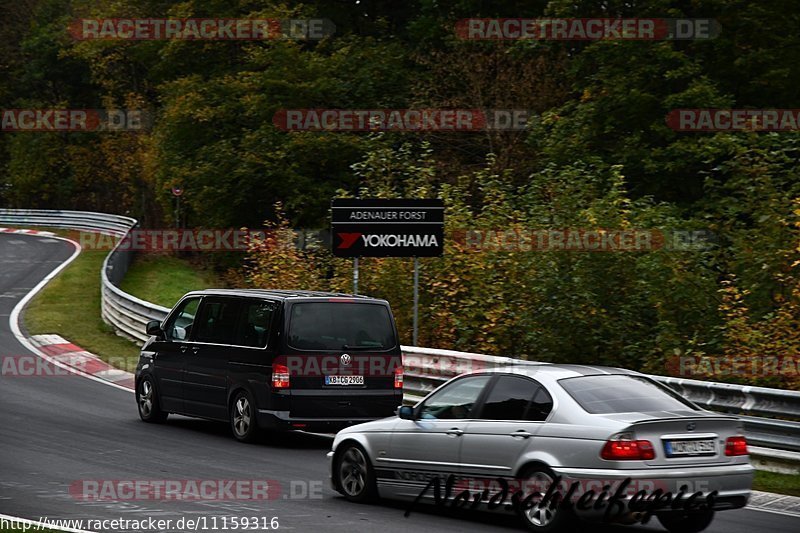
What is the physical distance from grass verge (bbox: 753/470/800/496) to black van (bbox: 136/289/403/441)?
4.72 meters

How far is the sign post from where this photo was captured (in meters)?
21.4

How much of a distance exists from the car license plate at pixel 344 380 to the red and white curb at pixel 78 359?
7.21 metres

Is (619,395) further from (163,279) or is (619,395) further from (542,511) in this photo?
(163,279)

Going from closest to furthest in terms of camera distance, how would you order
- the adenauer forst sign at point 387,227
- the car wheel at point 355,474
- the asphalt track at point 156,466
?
the asphalt track at point 156,466
the car wheel at point 355,474
the adenauer forst sign at point 387,227

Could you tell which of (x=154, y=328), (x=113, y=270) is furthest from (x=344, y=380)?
(x=113, y=270)

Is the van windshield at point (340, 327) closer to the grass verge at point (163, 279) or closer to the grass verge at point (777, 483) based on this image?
the grass verge at point (777, 483)

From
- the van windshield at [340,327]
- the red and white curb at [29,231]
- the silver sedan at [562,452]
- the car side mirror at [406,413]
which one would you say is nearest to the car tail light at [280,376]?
the van windshield at [340,327]

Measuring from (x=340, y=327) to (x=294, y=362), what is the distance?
2.60ft

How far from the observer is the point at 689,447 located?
980 centimetres

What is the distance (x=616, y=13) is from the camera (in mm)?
38062

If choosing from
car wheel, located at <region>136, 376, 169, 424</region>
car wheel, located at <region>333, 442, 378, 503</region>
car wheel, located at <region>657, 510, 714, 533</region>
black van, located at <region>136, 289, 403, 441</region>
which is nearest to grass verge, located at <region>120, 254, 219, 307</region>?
car wheel, located at <region>136, 376, 169, 424</region>

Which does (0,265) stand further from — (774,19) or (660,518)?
(660,518)

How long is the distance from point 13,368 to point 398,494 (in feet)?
46.0

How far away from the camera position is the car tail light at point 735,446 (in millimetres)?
10008
